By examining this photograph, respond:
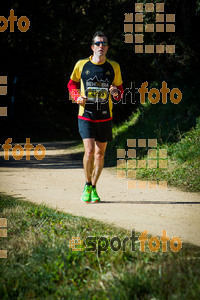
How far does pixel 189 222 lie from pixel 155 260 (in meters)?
1.60

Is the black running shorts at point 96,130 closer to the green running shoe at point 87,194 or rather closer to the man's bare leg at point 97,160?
the man's bare leg at point 97,160

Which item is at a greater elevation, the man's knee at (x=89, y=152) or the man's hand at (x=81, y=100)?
the man's hand at (x=81, y=100)

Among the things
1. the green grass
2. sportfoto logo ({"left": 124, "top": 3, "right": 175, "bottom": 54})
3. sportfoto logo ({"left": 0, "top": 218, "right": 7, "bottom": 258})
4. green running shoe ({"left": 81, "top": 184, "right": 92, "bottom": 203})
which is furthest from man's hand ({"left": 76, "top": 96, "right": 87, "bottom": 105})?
sportfoto logo ({"left": 124, "top": 3, "right": 175, "bottom": 54})

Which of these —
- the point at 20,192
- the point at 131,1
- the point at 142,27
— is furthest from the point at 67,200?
the point at 131,1

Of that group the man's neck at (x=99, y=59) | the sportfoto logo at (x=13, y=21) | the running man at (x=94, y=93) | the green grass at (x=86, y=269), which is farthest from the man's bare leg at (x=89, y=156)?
the sportfoto logo at (x=13, y=21)

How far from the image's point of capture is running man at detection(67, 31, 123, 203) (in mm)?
6211

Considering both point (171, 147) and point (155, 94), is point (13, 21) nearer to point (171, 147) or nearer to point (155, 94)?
point (155, 94)

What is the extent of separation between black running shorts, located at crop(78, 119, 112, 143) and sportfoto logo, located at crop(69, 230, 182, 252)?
2144mm

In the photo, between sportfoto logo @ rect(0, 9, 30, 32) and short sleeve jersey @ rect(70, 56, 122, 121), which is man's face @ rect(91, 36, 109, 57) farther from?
sportfoto logo @ rect(0, 9, 30, 32)

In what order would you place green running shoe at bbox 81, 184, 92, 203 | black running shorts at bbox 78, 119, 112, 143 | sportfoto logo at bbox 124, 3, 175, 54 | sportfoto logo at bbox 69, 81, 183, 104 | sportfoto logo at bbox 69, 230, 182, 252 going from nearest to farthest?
sportfoto logo at bbox 69, 230, 182, 252, black running shorts at bbox 78, 119, 112, 143, green running shoe at bbox 81, 184, 92, 203, sportfoto logo at bbox 124, 3, 175, 54, sportfoto logo at bbox 69, 81, 183, 104

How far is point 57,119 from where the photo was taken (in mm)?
34375

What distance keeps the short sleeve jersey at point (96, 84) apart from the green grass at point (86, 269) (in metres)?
1.90

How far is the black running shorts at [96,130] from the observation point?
6.41 m

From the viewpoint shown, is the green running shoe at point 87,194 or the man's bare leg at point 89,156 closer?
the man's bare leg at point 89,156
